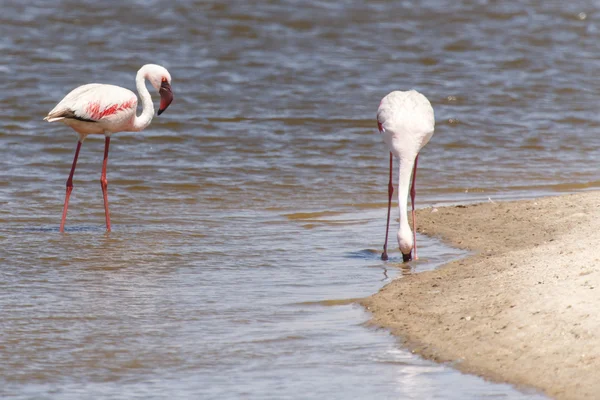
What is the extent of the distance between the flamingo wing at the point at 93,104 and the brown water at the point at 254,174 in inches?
39.5

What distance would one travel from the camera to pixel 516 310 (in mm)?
5961

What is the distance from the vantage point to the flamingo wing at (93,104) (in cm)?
964

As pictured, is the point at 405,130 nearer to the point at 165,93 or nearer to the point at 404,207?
the point at 404,207

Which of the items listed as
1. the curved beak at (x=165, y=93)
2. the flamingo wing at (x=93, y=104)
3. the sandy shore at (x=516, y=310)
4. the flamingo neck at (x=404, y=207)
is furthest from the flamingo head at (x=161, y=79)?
the sandy shore at (x=516, y=310)

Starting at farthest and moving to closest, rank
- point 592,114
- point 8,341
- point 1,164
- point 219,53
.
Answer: point 219,53, point 592,114, point 1,164, point 8,341

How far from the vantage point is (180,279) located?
25.0 feet

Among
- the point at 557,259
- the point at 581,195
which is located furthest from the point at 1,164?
the point at 557,259

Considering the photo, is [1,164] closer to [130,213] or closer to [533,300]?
[130,213]

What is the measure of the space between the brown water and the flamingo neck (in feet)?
0.84

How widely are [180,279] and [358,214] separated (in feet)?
9.97

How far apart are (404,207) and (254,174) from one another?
4288 mm

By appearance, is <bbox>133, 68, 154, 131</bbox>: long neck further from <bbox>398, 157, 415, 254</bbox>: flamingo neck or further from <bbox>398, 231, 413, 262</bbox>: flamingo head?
<bbox>398, 231, 413, 262</bbox>: flamingo head

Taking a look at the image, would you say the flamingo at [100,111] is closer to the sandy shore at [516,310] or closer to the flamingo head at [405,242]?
the flamingo head at [405,242]

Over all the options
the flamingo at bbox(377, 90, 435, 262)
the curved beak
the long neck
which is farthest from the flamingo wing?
the flamingo at bbox(377, 90, 435, 262)
